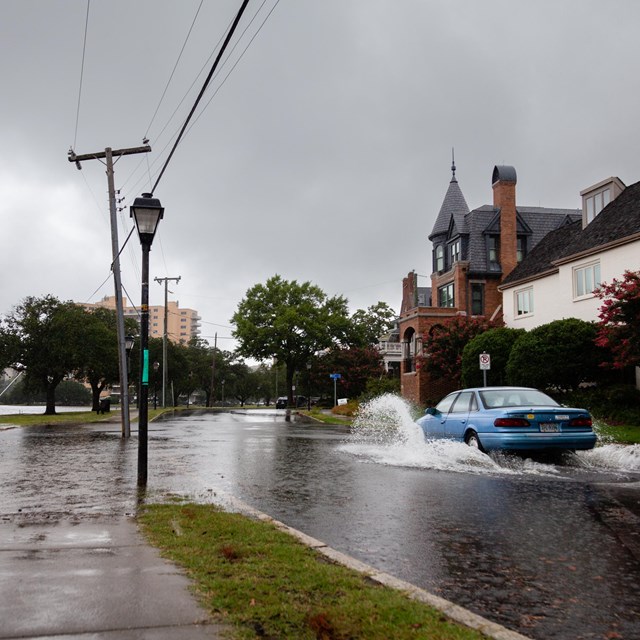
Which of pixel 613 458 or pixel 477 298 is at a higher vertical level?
pixel 477 298

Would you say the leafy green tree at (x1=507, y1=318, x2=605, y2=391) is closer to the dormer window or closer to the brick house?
the dormer window

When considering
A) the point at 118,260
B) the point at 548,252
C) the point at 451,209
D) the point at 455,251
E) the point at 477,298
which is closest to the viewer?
the point at 118,260

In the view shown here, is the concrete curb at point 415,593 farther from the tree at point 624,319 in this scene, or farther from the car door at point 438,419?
the tree at point 624,319

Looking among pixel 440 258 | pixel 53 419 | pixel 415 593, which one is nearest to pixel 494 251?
pixel 440 258

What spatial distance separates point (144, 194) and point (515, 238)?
35.0 metres

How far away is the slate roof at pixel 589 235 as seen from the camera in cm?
2773

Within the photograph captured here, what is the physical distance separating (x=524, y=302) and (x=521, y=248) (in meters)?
8.30

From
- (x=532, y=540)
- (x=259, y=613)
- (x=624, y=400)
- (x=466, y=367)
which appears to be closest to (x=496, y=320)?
(x=466, y=367)

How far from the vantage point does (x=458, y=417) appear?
13242 mm

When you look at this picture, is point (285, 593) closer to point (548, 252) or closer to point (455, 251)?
point (548, 252)

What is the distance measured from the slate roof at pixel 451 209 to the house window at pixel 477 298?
4921 mm

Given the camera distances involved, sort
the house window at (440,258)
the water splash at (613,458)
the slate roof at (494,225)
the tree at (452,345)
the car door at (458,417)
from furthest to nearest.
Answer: the house window at (440,258)
the slate roof at (494,225)
the tree at (452,345)
the car door at (458,417)
the water splash at (613,458)

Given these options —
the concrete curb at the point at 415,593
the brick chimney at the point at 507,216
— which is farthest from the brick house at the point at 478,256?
the concrete curb at the point at 415,593

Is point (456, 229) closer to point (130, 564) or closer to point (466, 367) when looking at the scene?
point (466, 367)
